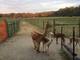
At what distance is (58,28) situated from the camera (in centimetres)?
125

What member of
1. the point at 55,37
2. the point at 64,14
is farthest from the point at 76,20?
the point at 55,37

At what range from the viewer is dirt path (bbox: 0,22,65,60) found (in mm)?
1188

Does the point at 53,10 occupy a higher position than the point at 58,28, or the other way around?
the point at 53,10

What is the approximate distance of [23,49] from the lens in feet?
4.08

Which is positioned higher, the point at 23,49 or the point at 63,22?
the point at 63,22

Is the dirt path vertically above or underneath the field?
underneath

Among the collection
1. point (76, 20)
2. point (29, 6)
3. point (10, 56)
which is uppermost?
point (29, 6)

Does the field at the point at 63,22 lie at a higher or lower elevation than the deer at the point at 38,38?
higher

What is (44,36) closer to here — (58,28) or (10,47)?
(58,28)

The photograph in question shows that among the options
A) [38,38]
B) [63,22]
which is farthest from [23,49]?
[63,22]

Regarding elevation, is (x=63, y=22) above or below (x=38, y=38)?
above

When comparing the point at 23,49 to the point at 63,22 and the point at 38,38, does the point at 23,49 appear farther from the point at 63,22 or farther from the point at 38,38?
the point at 63,22

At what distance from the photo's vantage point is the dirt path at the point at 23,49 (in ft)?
3.90

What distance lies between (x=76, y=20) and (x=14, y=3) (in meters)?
0.48
